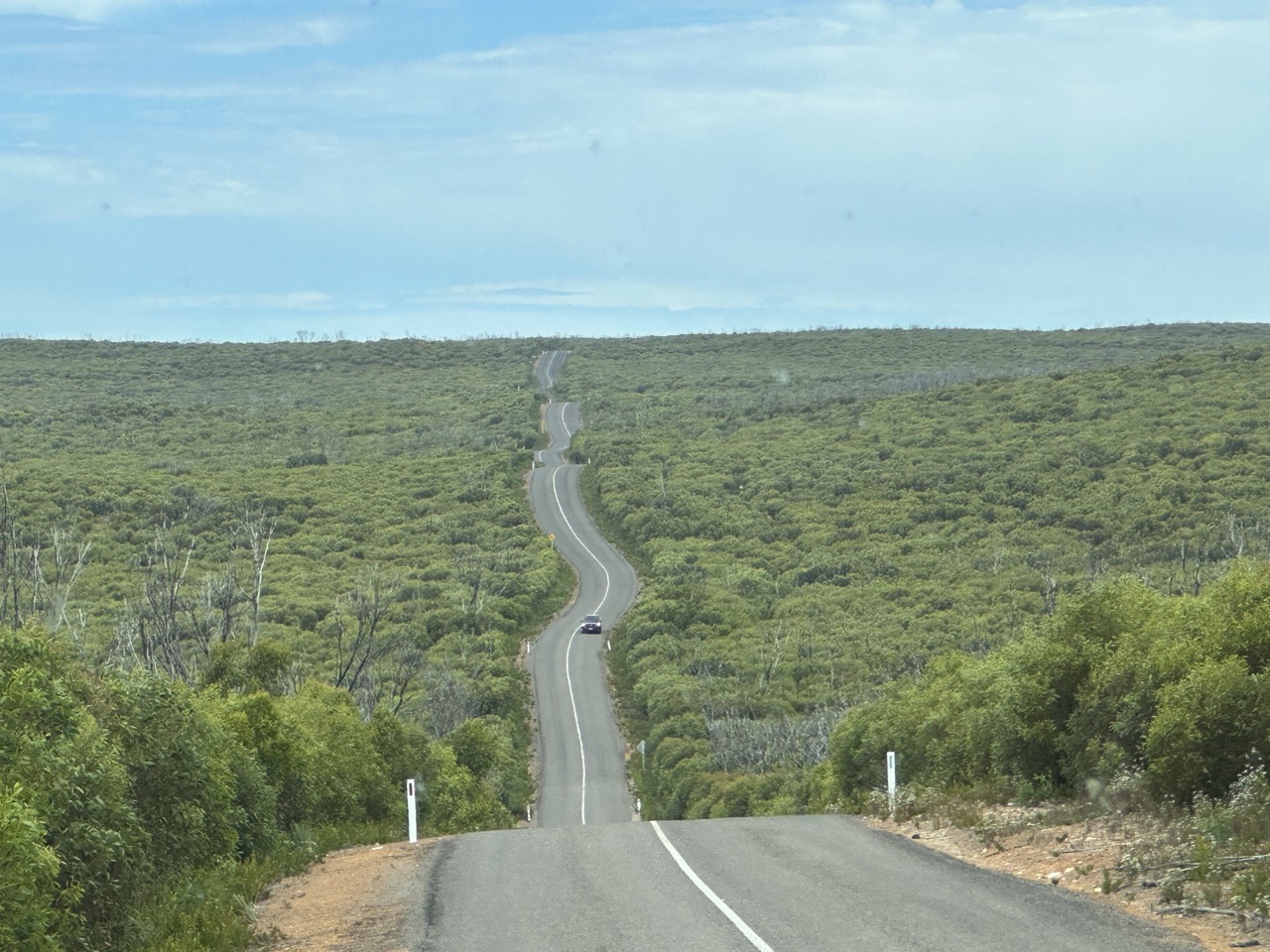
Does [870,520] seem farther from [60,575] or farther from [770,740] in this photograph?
[60,575]

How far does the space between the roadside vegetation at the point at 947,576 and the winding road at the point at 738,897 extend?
175cm

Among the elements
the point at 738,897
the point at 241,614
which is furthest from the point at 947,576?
the point at 738,897

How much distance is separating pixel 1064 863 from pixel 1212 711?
1999 mm

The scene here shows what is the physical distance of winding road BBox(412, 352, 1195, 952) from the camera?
9812mm

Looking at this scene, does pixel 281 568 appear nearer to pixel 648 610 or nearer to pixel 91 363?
pixel 648 610

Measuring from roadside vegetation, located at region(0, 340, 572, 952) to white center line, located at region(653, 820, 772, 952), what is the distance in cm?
389

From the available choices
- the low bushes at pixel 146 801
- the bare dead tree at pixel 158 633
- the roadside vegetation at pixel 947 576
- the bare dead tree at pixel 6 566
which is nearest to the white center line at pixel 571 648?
the roadside vegetation at pixel 947 576

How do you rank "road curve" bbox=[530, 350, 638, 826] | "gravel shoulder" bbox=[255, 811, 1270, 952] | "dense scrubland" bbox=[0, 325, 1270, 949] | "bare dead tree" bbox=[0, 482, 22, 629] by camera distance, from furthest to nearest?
"road curve" bbox=[530, 350, 638, 826]
"bare dead tree" bbox=[0, 482, 22, 629]
"dense scrubland" bbox=[0, 325, 1270, 949]
"gravel shoulder" bbox=[255, 811, 1270, 952]

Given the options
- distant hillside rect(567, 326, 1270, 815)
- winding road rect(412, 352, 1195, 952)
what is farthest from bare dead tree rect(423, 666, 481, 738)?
winding road rect(412, 352, 1195, 952)

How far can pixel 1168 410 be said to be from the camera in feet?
342

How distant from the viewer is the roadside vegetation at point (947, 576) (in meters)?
14.8

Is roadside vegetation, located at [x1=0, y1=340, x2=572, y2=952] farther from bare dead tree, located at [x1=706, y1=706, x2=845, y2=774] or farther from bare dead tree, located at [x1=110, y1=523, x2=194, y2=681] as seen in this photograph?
bare dead tree, located at [x1=706, y1=706, x2=845, y2=774]

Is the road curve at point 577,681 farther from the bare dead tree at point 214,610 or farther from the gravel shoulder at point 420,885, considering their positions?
the gravel shoulder at point 420,885

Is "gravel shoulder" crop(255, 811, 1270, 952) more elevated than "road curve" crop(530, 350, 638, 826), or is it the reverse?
"gravel shoulder" crop(255, 811, 1270, 952)
